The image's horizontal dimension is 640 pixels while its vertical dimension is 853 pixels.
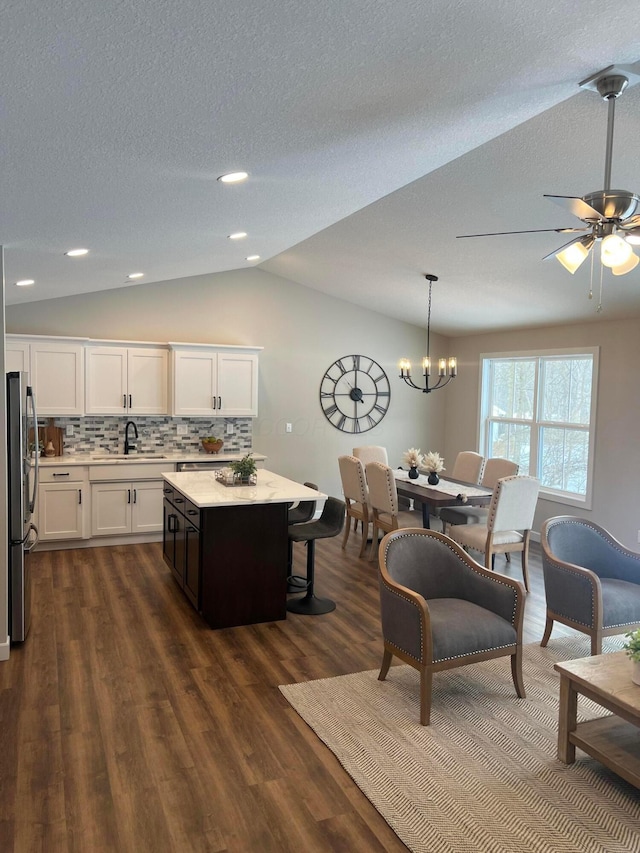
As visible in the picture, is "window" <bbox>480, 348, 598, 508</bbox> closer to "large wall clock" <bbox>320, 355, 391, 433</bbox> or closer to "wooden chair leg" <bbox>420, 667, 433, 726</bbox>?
"large wall clock" <bbox>320, 355, 391, 433</bbox>

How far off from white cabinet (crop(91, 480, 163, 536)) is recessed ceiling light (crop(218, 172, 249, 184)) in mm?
4083

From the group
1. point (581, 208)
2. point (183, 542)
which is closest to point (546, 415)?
point (183, 542)

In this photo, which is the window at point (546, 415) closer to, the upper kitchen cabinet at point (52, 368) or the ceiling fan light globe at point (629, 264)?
the ceiling fan light globe at point (629, 264)

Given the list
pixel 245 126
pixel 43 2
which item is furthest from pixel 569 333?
pixel 43 2

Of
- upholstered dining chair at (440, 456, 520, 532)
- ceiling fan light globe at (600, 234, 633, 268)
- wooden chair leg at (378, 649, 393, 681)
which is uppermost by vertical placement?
ceiling fan light globe at (600, 234, 633, 268)

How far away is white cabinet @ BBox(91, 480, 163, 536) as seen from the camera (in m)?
6.39

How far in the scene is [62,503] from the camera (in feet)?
20.4

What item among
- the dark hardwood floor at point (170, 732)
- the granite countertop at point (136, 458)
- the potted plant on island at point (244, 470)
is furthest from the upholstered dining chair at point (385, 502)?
the granite countertop at point (136, 458)

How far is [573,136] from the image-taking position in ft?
10.9

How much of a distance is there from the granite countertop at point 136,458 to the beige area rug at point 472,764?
3.56 meters

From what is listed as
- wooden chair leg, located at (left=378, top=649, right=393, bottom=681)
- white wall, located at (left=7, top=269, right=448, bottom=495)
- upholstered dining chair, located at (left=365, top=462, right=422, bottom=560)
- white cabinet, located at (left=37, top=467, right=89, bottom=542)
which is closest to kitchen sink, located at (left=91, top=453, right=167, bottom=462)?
white cabinet, located at (left=37, top=467, right=89, bottom=542)

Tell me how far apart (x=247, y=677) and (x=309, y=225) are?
9.92 ft

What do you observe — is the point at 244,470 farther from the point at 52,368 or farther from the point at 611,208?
the point at 611,208

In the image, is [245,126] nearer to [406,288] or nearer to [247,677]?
[247,677]
